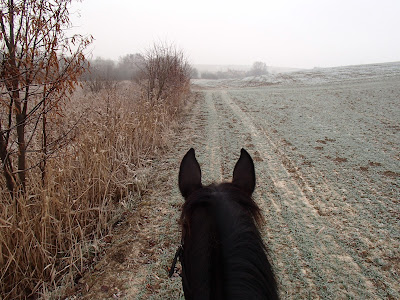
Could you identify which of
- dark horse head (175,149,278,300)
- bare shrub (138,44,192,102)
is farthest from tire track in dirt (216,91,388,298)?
bare shrub (138,44,192,102)

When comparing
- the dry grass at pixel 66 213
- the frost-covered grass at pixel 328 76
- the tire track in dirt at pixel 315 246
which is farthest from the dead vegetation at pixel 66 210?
the frost-covered grass at pixel 328 76

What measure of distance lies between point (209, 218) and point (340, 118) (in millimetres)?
8742

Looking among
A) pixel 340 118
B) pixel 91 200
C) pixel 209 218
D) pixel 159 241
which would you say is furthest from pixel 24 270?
pixel 340 118

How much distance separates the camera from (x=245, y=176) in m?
1.51

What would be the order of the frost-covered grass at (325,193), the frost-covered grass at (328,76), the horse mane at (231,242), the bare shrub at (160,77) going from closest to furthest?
1. the horse mane at (231,242)
2. the frost-covered grass at (325,193)
3. the bare shrub at (160,77)
4. the frost-covered grass at (328,76)

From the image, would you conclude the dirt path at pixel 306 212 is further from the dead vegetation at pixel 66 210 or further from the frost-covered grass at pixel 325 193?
the dead vegetation at pixel 66 210

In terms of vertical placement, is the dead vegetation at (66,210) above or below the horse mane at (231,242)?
below

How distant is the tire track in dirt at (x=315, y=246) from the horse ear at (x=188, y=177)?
1.63m

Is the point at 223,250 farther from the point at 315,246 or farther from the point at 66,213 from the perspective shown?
the point at 66,213

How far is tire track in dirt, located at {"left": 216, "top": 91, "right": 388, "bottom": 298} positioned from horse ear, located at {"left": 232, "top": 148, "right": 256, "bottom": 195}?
1431 mm

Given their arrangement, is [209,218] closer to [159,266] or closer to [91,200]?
[159,266]

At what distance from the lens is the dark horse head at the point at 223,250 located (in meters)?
0.97

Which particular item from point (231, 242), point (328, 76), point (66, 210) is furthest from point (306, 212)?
point (328, 76)

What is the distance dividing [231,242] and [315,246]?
6.84 ft
